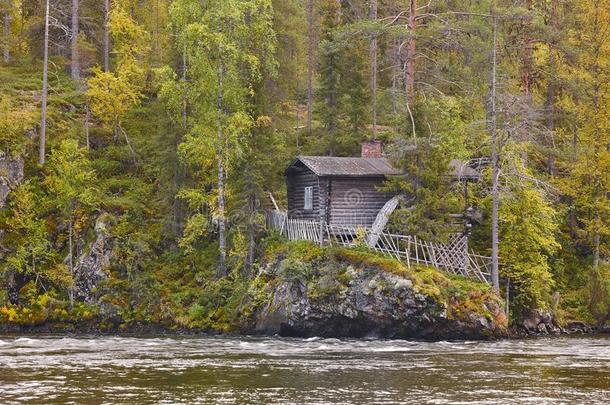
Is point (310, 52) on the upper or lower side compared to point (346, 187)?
upper

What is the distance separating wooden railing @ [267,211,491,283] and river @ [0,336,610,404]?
4.44 meters

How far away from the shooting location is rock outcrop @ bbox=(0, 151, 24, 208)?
132 feet

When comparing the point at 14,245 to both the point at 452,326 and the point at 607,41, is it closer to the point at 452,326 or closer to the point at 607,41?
the point at 452,326

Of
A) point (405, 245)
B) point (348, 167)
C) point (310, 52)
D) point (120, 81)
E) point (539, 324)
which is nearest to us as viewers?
point (405, 245)

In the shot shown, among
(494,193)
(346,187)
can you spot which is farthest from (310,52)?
(494,193)

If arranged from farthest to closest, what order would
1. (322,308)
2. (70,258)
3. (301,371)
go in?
1. (70,258)
2. (322,308)
3. (301,371)

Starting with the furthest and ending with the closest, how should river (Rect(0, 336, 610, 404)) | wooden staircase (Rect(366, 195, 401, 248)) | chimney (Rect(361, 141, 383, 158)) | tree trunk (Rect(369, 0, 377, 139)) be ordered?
tree trunk (Rect(369, 0, 377, 139)) → chimney (Rect(361, 141, 383, 158)) → wooden staircase (Rect(366, 195, 401, 248)) → river (Rect(0, 336, 610, 404))

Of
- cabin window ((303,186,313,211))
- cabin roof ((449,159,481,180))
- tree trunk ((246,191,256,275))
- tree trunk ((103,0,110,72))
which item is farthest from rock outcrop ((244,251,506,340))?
tree trunk ((103,0,110,72))

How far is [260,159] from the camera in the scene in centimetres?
3784

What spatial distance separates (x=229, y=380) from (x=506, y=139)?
63.7 feet

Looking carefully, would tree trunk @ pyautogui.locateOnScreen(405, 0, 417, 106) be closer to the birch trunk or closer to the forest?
the forest

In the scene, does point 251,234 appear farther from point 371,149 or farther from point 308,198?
point 371,149

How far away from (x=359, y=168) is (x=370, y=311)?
881 cm

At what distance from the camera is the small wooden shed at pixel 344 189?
124 feet
